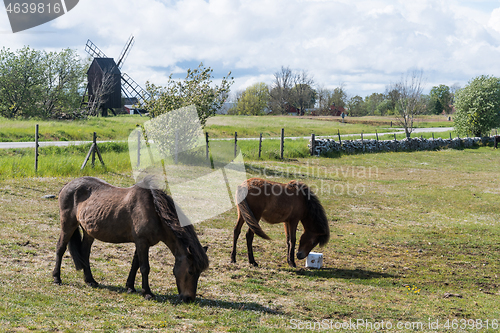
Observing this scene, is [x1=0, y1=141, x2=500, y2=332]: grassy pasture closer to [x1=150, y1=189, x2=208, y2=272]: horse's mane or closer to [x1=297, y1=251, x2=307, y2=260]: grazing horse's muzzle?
[x1=297, y1=251, x2=307, y2=260]: grazing horse's muzzle

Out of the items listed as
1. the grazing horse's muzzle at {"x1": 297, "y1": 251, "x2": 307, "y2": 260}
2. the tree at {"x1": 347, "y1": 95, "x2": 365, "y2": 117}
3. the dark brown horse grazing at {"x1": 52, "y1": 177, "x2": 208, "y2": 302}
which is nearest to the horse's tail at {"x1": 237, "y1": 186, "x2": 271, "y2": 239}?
the grazing horse's muzzle at {"x1": 297, "y1": 251, "x2": 307, "y2": 260}

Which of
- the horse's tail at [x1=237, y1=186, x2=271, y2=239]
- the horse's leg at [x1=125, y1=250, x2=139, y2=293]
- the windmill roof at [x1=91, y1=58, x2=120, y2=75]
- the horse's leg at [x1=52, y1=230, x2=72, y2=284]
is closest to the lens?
the horse's leg at [x1=125, y1=250, x2=139, y2=293]

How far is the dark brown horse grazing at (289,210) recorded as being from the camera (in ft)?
26.3

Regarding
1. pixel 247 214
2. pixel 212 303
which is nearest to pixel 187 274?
pixel 212 303

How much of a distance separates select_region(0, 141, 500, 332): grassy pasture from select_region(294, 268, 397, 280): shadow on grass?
0.13ft

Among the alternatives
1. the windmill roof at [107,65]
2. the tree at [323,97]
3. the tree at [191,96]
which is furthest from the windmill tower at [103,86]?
the tree at [323,97]

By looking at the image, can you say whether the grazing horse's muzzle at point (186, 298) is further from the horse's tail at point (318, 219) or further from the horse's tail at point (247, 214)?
the horse's tail at point (318, 219)

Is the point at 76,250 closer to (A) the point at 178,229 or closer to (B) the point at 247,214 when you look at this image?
(A) the point at 178,229

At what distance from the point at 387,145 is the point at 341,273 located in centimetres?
2664

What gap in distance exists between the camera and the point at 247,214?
7.58 metres

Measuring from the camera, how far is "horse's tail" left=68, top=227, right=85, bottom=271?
19.3 feet

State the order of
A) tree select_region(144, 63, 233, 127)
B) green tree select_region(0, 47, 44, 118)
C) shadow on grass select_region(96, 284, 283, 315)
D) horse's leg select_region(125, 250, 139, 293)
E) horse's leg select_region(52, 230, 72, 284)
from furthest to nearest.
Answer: green tree select_region(0, 47, 44, 118) → tree select_region(144, 63, 233, 127) → horse's leg select_region(52, 230, 72, 284) → horse's leg select_region(125, 250, 139, 293) → shadow on grass select_region(96, 284, 283, 315)

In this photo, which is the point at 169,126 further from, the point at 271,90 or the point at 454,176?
the point at 271,90

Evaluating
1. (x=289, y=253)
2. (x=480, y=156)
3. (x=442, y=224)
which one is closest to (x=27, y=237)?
(x=289, y=253)
